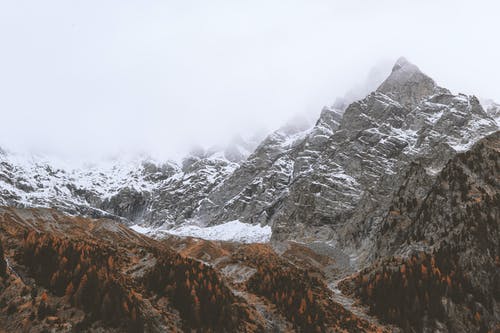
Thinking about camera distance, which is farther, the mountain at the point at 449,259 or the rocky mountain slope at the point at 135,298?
the mountain at the point at 449,259

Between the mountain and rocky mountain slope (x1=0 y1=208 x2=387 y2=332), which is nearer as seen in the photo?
rocky mountain slope (x1=0 y1=208 x2=387 y2=332)

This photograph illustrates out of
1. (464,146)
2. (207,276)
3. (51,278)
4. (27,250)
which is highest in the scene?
(464,146)

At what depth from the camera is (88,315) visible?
1129 inches

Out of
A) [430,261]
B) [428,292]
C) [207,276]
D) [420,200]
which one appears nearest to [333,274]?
[420,200]

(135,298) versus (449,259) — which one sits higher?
(135,298)

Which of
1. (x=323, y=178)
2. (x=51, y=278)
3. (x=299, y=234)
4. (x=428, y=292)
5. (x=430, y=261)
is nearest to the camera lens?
(x=51, y=278)

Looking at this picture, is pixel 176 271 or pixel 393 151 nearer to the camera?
pixel 176 271

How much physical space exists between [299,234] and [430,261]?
12590 centimetres

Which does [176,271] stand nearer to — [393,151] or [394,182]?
[394,182]

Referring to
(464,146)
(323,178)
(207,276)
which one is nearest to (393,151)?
(323,178)

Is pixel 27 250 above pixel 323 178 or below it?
below

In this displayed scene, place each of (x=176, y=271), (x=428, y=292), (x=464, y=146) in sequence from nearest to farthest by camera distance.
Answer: (x=176, y=271), (x=428, y=292), (x=464, y=146)

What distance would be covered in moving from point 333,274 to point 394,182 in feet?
177

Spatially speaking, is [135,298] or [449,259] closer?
[135,298]
